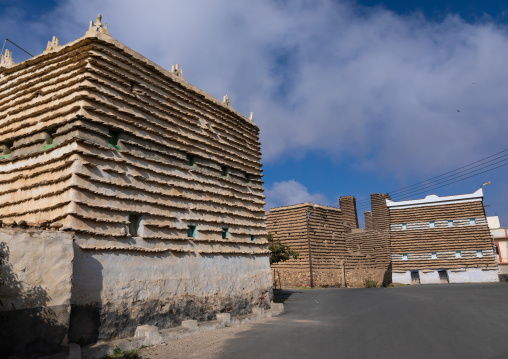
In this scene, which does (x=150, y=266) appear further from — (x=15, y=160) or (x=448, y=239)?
(x=448, y=239)

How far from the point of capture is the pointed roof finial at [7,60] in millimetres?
11156

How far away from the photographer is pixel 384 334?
9109 mm

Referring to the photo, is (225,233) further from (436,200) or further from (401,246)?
(436,200)

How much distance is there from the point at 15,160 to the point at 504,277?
3808cm

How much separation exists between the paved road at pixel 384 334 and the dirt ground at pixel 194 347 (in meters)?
0.31

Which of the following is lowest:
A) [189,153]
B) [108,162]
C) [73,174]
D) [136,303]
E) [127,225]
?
[136,303]

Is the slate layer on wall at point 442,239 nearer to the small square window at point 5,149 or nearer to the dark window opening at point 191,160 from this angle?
the dark window opening at point 191,160

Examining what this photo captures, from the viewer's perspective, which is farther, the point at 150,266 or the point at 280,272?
the point at 280,272

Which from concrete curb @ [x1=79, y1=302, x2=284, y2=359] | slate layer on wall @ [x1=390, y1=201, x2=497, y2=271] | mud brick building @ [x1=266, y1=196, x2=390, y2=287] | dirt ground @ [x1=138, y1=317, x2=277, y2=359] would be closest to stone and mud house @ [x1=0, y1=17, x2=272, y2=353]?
concrete curb @ [x1=79, y1=302, x2=284, y2=359]

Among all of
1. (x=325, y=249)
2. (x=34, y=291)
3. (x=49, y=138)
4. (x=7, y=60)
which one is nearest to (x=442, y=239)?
(x=325, y=249)

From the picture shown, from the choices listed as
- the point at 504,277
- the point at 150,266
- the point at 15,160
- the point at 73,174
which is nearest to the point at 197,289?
the point at 150,266

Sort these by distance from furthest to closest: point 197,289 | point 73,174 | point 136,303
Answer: point 197,289 → point 136,303 → point 73,174

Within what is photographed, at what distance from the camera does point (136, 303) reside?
8.98 metres

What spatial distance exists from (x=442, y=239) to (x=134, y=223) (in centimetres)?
3260
